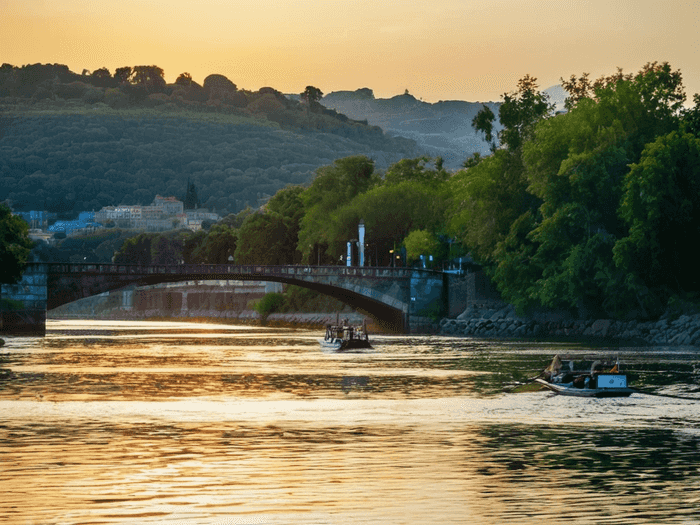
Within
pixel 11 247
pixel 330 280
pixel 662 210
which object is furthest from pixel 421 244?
pixel 662 210

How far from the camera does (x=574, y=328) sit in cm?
13175

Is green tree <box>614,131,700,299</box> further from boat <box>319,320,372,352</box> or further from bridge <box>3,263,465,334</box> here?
bridge <box>3,263,465,334</box>

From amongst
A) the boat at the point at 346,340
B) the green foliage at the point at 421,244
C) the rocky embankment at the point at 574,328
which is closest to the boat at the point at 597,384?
the boat at the point at 346,340

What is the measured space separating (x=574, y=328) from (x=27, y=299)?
5491cm

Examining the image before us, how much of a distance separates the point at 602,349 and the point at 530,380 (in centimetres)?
3838

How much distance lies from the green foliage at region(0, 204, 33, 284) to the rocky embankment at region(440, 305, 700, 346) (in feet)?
147

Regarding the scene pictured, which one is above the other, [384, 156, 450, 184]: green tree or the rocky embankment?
[384, 156, 450, 184]: green tree

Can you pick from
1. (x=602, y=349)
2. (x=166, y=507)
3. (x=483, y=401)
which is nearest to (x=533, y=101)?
(x=602, y=349)

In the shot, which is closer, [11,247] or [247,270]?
[11,247]

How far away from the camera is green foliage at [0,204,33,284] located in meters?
132

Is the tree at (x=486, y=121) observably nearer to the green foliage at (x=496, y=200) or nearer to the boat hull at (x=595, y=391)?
the green foliage at (x=496, y=200)

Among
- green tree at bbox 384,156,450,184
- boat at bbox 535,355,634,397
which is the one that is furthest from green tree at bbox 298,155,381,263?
boat at bbox 535,355,634,397

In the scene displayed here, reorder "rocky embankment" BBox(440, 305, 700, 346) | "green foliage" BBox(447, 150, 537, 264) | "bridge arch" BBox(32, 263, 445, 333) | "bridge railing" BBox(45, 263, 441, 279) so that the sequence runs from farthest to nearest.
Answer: "bridge arch" BBox(32, 263, 445, 333), "bridge railing" BBox(45, 263, 441, 279), "green foliage" BBox(447, 150, 537, 264), "rocky embankment" BBox(440, 305, 700, 346)

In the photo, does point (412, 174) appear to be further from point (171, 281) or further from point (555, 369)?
point (555, 369)
